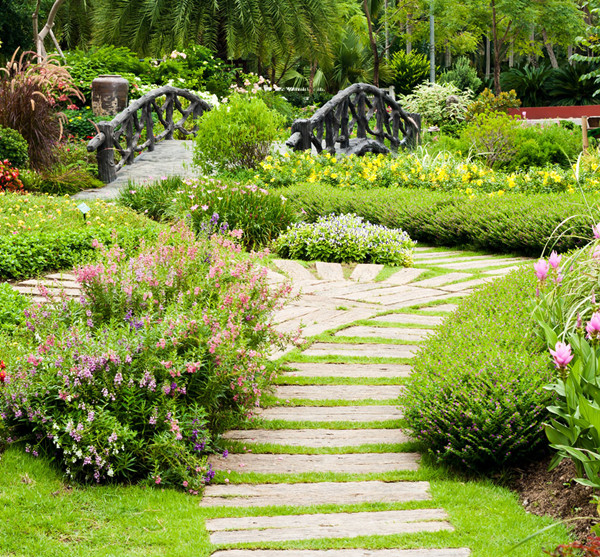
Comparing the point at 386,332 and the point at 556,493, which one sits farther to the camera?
the point at 386,332

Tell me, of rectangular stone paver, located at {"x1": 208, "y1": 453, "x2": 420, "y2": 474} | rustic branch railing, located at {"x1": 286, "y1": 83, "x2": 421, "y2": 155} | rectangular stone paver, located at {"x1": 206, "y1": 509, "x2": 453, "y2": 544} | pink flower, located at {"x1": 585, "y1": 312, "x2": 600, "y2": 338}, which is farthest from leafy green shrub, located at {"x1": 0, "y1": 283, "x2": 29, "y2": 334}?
rustic branch railing, located at {"x1": 286, "y1": 83, "x2": 421, "y2": 155}

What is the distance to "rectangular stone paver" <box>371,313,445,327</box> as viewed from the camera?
632 centimetres

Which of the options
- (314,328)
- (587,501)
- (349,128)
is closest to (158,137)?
(349,128)

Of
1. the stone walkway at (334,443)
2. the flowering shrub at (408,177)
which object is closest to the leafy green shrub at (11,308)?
the stone walkway at (334,443)

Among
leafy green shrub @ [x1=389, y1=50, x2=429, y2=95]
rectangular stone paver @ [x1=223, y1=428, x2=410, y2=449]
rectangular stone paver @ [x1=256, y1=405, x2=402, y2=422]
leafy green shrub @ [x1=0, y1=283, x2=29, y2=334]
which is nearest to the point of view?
rectangular stone paver @ [x1=223, y1=428, x2=410, y2=449]

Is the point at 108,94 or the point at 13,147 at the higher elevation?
the point at 108,94

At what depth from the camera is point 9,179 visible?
11.2 metres

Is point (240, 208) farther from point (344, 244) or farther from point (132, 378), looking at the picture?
point (132, 378)

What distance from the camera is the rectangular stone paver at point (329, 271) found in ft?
26.0

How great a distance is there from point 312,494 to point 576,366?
1348mm

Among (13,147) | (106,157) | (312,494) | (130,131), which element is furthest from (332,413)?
(130,131)

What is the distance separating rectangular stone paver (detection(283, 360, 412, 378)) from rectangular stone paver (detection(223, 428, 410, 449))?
83 centimetres

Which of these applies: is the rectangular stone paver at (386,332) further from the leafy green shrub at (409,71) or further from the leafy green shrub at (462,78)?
the leafy green shrub at (409,71)

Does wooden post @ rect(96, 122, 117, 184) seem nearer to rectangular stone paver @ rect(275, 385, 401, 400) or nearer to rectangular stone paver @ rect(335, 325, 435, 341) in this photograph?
rectangular stone paver @ rect(335, 325, 435, 341)
